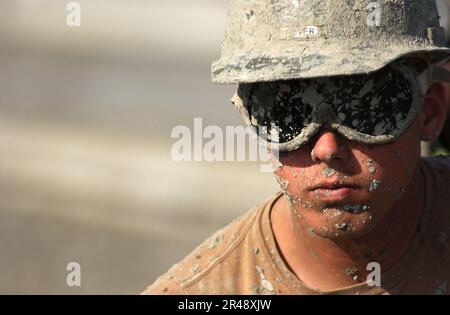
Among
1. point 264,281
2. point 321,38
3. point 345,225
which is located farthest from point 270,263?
point 321,38

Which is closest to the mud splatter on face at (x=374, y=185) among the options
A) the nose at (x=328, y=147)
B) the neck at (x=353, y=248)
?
the nose at (x=328, y=147)

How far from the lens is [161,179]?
8.70 meters

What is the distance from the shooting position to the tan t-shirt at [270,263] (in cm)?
346

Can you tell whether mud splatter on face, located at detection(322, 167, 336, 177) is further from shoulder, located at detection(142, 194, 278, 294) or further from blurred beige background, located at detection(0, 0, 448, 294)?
blurred beige background, located at detection(0, 0, 448, 294)

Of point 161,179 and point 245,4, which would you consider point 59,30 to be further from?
point 245,4

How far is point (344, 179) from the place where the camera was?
3.21 metres

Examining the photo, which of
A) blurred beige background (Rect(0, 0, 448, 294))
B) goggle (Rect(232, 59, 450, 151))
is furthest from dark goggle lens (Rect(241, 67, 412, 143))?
blurred beige background (Rect(0, 0, 448, 294))

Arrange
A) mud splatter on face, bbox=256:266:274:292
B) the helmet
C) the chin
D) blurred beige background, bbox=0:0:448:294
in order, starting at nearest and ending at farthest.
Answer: the helmet < the chin < mud splatter on face, bbox=256:266:274:292 < blurred beige background, bbox=0:0:448:294

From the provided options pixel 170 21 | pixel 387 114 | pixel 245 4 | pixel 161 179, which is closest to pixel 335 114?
pixel 387 114

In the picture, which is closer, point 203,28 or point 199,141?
point 199,141

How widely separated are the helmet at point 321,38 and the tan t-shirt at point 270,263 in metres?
0.56

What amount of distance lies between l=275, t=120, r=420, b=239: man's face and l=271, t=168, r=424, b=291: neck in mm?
133

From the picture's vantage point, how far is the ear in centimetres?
343

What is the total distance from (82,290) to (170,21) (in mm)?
3426
